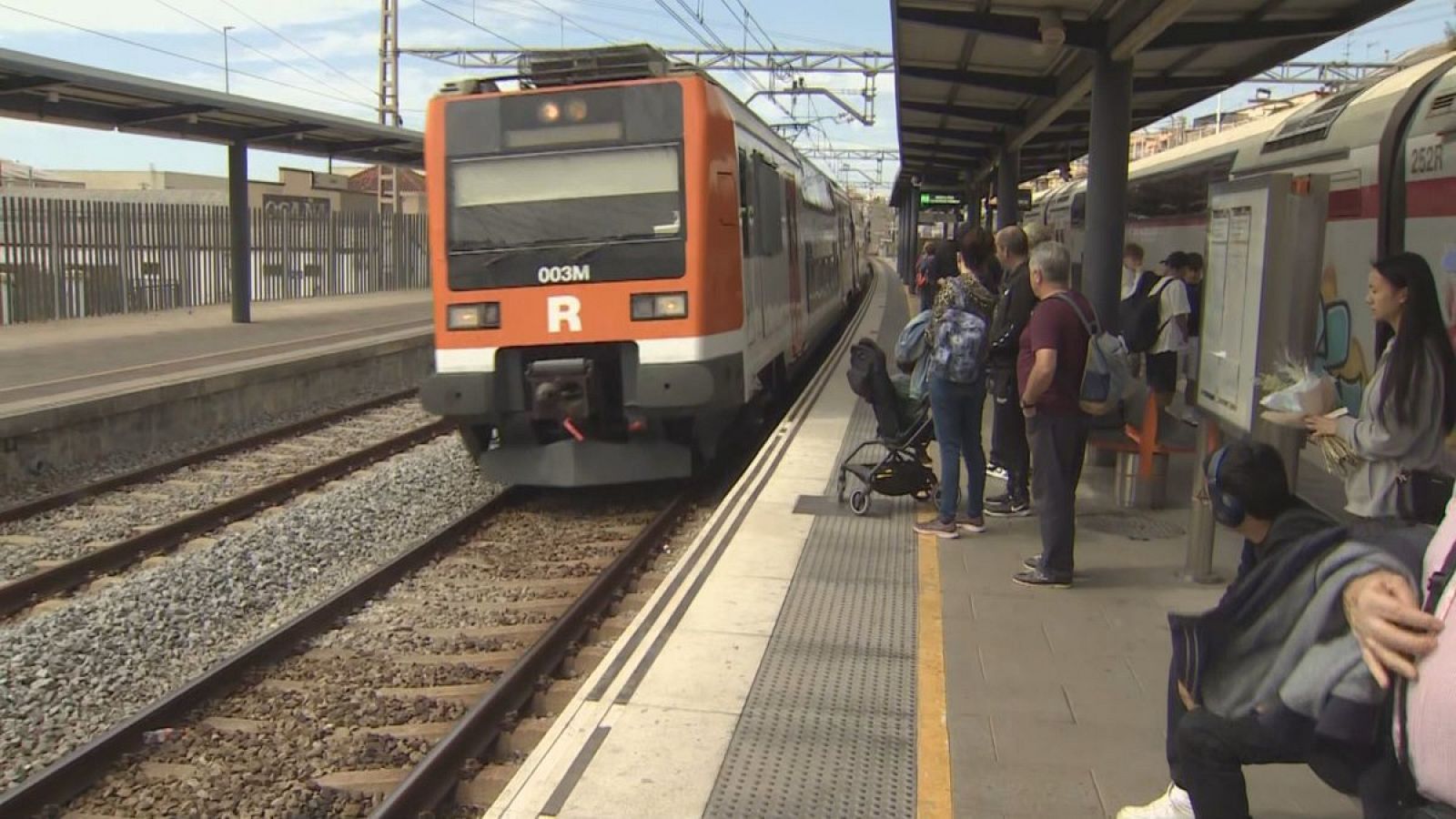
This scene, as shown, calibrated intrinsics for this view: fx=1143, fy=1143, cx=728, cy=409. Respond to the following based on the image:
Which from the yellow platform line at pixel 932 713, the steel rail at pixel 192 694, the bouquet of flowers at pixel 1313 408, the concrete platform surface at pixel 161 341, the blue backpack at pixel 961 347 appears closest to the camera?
the yellow platform line at pixel 932 713

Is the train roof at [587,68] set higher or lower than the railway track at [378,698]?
higher

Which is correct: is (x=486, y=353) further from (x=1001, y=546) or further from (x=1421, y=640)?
(x=1421, y=640)

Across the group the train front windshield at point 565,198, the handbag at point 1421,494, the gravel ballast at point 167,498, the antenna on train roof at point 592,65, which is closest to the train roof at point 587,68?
the antenna on train roof at point 592,65

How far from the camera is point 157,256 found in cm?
1961

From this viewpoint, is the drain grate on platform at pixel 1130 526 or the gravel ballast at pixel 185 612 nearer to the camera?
the gravel ballast at pixel 185 612

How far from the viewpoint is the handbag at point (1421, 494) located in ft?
12.2

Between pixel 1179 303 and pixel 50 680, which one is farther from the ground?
pixel 1179 303

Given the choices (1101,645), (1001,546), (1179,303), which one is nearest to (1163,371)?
(1179,303)

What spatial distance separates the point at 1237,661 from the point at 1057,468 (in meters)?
2.85

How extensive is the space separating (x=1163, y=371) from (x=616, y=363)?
3.81 metres

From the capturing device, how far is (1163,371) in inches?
312

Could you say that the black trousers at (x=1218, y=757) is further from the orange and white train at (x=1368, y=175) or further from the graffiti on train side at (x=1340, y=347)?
the graffiti on train side at (x=1340, y=347)

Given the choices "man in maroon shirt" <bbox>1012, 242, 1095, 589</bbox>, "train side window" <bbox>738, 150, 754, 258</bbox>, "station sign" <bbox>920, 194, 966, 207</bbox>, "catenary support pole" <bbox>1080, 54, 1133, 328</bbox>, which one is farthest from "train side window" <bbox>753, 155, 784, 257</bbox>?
"station sign" <bbox>920, 194, 966, 207</bbox>

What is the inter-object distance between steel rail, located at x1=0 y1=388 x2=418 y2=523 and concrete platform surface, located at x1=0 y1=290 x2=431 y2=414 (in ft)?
3.95
